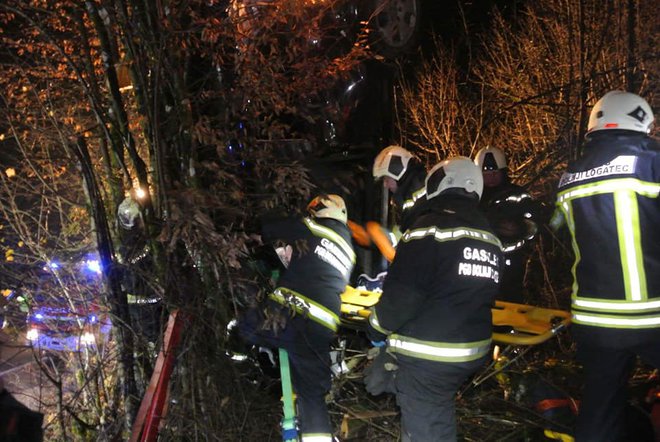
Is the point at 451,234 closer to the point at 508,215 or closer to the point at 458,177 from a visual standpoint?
the point at 458,177

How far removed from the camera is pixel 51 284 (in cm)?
385

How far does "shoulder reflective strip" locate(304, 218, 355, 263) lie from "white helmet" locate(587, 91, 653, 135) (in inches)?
67.1

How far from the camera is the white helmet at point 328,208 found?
12.1ft

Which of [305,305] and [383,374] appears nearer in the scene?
[383,374]

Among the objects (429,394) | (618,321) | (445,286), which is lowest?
(429,394)

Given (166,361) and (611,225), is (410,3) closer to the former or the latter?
(611,225)

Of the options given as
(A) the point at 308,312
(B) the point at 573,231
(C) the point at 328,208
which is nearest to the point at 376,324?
(A) the point at 308,312

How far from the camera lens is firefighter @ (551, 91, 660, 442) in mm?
2877

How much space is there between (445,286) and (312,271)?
0.99m

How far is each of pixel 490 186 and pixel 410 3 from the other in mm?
3070

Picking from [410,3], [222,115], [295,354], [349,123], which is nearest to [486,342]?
[295,354]

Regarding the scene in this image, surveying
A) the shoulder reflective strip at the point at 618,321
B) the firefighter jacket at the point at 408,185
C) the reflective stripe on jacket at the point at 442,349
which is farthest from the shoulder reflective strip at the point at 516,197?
the reflective stripe on jacket at the point at 442,349

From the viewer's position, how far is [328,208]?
146 inches

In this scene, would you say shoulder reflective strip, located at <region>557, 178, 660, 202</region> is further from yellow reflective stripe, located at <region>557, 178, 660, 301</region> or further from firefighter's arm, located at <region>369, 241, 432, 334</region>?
firefighter's arm, located at <region>369, 241, 432, 334</region>
